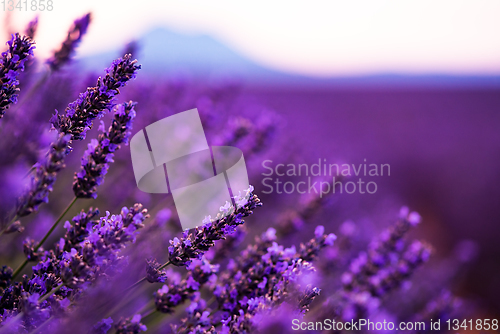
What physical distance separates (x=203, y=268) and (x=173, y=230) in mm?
899

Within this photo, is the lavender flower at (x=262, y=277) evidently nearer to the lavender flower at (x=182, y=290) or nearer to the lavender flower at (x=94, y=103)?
the lavender flower at (x=182, y=290)

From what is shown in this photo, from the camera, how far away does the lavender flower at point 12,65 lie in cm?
102

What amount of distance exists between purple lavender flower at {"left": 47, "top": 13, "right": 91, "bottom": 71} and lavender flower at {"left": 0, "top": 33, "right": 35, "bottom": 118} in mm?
435

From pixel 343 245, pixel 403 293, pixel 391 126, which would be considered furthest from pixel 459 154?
pixel 343 245

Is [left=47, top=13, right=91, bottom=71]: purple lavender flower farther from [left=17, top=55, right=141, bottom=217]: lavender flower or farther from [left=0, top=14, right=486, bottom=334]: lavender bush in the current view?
[left=17, top=55, right=141, bottom=217]: lavender flower

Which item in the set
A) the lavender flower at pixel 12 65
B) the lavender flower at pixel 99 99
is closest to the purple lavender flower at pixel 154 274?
the lavender flower at pixel 99 99

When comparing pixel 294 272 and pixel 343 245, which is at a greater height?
pixel 294 272

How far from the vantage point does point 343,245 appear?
7.93ft

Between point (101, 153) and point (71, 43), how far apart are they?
818 mm

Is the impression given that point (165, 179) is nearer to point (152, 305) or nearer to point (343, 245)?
point (152, 305)

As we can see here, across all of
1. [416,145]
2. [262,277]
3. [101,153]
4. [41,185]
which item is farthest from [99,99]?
[416,145]

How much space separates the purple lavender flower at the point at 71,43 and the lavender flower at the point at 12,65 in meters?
0.44

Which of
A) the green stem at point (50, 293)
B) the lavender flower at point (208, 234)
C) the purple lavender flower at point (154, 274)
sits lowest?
the purple lavender flower at point (154, 274)

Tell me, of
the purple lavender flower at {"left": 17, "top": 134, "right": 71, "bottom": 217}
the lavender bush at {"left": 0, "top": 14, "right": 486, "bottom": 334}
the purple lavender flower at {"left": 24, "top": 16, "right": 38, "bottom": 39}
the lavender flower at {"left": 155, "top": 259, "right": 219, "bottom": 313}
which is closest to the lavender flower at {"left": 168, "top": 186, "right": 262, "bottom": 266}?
the lavender bush at {"left": 0, "top": 14, "right": 486, "bottom": 334}
